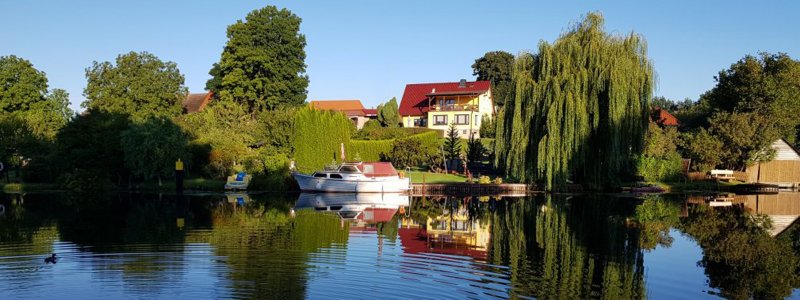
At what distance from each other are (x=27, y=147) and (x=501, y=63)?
6717cm

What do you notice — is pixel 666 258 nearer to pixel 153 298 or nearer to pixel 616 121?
pixel 153 298

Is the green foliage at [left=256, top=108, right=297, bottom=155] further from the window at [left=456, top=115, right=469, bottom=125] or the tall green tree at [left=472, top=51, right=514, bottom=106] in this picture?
the tall green tree at [left=472, top=51, right=514, bottom=106]

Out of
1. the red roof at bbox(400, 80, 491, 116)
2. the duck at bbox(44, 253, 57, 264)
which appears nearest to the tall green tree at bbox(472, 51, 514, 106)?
the red roof at bbox(400, 80, 491, 116)

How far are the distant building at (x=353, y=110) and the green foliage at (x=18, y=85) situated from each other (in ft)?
105

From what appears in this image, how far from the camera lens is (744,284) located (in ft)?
47.0

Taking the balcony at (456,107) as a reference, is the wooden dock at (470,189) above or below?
below

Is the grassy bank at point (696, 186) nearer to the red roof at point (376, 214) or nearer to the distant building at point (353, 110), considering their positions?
the red roof at point (376, 214)

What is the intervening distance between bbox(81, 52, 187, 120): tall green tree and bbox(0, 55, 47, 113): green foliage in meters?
3.91

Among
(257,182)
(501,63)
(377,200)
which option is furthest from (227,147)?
(501,63)

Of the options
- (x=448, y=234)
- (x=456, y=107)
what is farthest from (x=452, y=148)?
(x=448, y=234)

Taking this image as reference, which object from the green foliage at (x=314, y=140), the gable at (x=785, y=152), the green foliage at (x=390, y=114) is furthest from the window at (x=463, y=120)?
the gable at (x=785, y=152)

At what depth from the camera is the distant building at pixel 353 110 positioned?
8481 cm

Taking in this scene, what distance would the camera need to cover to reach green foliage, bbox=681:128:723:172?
4769cm

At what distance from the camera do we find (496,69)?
99250 millimetres
